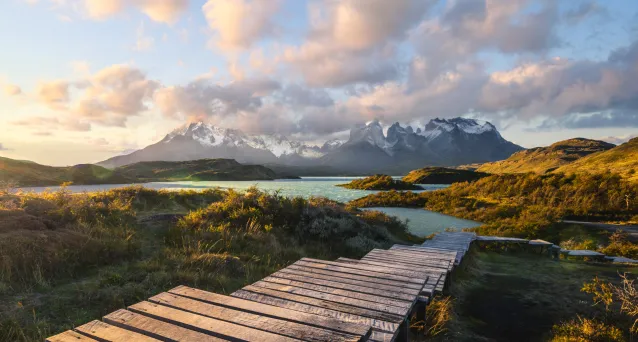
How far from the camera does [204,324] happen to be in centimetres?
342

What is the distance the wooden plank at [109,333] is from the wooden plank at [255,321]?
2.23ft

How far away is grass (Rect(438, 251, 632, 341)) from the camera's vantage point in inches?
282

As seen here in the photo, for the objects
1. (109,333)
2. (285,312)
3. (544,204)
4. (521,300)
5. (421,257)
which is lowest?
(521,300)

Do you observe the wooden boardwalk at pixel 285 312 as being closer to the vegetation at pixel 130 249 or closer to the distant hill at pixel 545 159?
the vegetation at pixel 130 249

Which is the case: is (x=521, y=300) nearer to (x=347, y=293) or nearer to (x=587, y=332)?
(x=587, y=332)

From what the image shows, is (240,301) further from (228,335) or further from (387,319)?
(387,319)

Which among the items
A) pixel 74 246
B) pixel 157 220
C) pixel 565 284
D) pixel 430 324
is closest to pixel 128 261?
pixel 74 246

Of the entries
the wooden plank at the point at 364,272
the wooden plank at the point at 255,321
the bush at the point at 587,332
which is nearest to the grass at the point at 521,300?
the bush at the point at 587,332

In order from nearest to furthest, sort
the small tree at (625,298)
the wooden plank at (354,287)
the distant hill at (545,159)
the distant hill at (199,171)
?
the wooden plank at (354,287) < the small tree at (625,298) < the distant hill at (545,159) < the distant hill at (199,171)

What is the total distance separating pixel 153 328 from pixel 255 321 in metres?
0.99

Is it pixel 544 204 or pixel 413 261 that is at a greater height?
pixel 413 261

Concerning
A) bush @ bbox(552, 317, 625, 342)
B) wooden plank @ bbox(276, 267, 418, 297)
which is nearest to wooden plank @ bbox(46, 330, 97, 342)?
wooden plank @ bbox(276, 267, 418, 297)

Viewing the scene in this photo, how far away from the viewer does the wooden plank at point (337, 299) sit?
13.7 ft

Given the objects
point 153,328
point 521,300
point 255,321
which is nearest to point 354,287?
point 255,321
